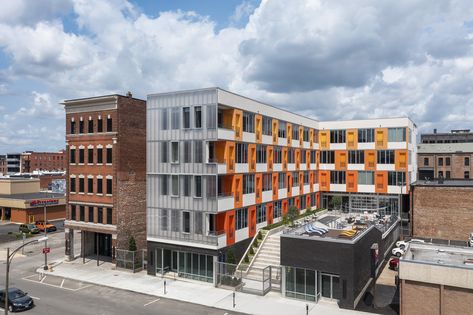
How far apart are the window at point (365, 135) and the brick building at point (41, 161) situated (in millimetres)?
137806

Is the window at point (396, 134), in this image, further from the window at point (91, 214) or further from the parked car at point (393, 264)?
the window at point (91, 214)

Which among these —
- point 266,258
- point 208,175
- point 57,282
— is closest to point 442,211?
point 266,258

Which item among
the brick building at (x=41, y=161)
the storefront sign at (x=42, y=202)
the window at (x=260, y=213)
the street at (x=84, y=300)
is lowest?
the street at (x=84, y=300)

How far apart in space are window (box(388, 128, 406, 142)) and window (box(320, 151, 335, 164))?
920 cm

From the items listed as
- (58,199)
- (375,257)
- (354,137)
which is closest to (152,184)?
(375,257)

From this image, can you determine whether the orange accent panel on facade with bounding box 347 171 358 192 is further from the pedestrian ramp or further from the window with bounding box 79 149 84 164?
the pedestrian ramp

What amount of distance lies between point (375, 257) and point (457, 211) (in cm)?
1897

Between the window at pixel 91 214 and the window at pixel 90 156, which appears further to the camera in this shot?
the window at pixel 90 156

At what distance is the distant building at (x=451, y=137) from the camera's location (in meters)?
108

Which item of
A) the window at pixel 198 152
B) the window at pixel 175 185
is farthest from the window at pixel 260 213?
the window at pixel 198 152

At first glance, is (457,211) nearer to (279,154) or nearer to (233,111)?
(279,154)

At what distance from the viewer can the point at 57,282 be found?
118ft

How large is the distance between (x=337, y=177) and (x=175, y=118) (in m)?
34.0

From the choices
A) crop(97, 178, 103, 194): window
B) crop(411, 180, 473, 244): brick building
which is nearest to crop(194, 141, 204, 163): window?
crop(97, 178, 103, 194): window
